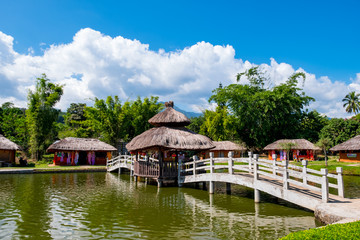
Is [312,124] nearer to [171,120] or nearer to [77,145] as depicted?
[171,120]

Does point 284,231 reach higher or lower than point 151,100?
lower

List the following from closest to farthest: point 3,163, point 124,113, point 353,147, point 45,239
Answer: point 45,239, point 3,163, point 353,147, point 124,113

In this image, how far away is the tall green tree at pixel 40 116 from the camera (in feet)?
106

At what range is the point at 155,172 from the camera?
16.9m

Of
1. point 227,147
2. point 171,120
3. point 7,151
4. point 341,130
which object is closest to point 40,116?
point 7,151

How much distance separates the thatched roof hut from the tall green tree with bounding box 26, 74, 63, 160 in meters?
20.4

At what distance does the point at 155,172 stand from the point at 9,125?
35.7 metres

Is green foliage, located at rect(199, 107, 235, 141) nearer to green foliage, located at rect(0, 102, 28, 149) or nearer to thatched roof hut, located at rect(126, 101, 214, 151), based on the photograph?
thatched roof hut, located at rect(126, 101, 214, 151)

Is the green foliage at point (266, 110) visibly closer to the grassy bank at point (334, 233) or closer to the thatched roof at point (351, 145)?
the thatched roof at point (351, 145)

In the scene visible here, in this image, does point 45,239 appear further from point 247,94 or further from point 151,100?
point 247,94

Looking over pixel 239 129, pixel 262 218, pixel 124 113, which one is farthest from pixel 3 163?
pixel 239 129

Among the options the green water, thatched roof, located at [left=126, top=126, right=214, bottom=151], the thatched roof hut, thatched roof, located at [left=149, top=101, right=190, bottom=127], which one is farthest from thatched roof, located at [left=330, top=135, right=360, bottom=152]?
the green water

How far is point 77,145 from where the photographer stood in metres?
30.5

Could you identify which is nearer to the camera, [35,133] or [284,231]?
[284,231]
